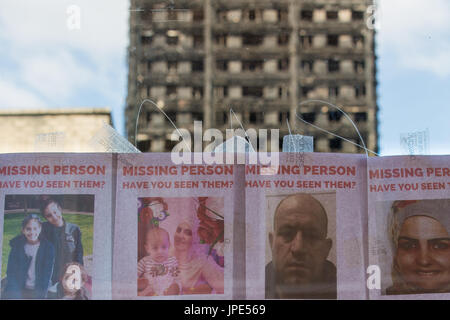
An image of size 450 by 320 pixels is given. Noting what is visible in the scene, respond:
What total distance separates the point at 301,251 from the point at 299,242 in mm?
34

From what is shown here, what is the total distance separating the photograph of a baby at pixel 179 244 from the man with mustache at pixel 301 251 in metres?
0.20

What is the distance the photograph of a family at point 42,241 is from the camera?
5.74 feet

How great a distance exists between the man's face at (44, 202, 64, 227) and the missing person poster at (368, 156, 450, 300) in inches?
43.2

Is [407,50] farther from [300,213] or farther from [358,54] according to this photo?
[300,213]

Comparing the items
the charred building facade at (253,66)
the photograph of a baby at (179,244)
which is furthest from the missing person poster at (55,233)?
the charred building facade at (253,66)

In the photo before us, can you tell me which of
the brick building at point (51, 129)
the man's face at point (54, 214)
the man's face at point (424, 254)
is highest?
the brick building at point (51, 129)

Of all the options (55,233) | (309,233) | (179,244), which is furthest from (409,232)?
(55,233)

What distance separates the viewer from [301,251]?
70.2 inches

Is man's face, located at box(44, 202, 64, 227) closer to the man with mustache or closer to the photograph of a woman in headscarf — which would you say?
the man with mustache

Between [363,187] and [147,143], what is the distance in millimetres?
869

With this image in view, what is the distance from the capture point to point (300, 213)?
178 cm

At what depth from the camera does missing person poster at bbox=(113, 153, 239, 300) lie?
1.76 metres

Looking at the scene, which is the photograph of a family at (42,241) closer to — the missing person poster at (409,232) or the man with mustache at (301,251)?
the man with mustache at (301,251)

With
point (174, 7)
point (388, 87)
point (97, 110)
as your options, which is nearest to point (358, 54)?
point (388, 87)
